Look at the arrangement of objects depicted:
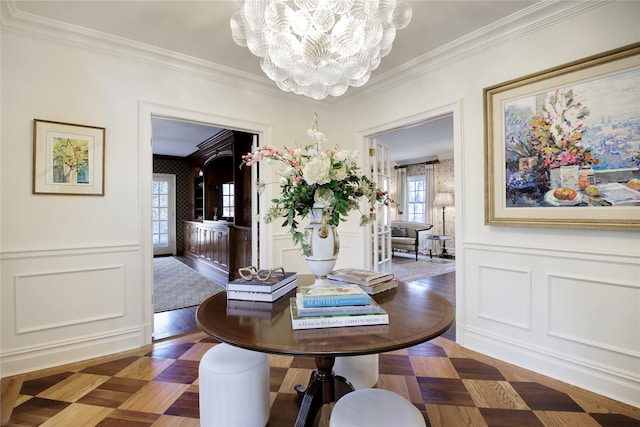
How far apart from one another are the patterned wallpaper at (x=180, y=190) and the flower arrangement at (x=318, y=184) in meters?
7.37

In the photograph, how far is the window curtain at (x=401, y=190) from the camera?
8.64 meters

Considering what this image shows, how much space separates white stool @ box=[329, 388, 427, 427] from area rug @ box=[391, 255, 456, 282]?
13.2 feet

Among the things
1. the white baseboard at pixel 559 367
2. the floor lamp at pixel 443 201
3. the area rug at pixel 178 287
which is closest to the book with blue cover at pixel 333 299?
the white baseboard at pixel 559 367

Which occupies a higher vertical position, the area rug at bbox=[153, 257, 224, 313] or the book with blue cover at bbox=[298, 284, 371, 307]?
the book with blue cover at bbox=[298, 284, 371, 307]

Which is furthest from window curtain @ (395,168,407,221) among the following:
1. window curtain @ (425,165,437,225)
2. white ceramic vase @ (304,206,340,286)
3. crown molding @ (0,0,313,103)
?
white ceramic vase @ (304,206,340,286)

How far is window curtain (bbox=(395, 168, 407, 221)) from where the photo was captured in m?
8.64

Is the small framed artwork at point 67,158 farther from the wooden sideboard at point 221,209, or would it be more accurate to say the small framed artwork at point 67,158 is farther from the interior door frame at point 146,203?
the wooden sideboard at point 221,209

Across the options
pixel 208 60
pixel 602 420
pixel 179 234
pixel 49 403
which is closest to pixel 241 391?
pixel 49 403

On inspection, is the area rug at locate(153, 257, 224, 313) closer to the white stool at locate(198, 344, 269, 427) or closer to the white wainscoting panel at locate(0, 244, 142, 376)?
the white wainscoting panel at locate(0, 244, 142, 376)

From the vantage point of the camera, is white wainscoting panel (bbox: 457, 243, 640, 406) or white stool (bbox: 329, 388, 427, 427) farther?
white wainscoting panel (bbox: 457, 243, 640, 406)

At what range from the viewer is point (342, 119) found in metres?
3.92

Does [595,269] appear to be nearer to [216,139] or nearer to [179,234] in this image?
[216,139]

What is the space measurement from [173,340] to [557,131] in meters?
3.48

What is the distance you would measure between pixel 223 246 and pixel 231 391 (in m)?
Answer: 4.28
